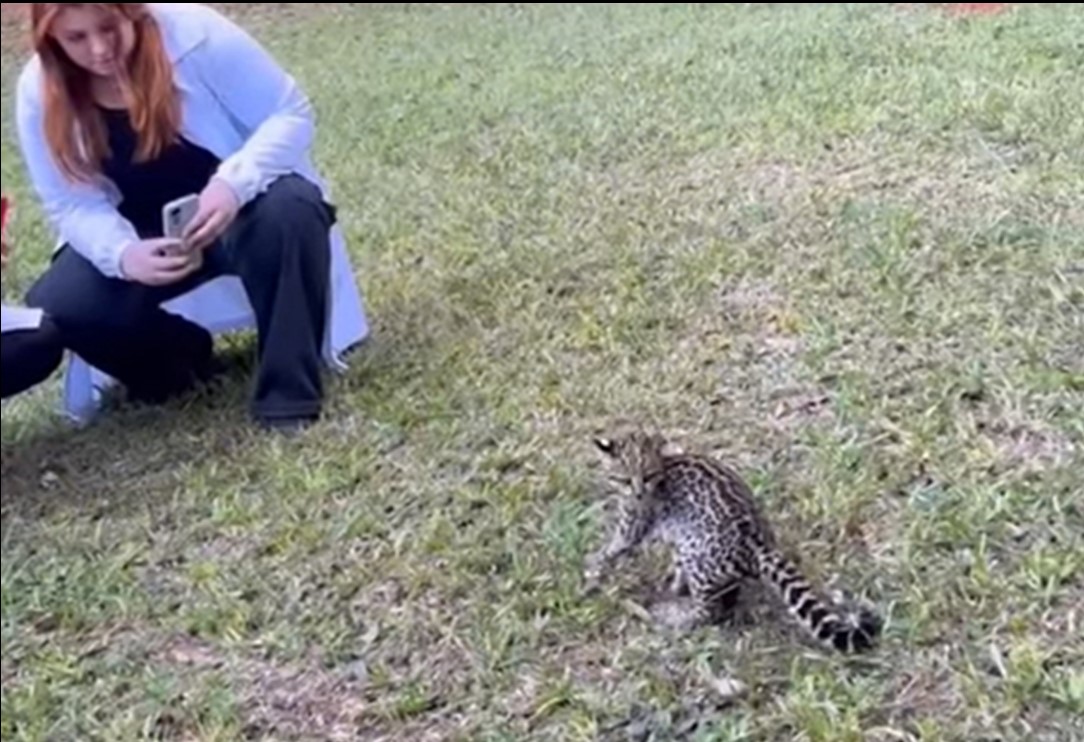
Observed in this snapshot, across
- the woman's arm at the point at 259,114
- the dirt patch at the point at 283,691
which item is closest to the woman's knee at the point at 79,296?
the woman's arm at the point at 259,114

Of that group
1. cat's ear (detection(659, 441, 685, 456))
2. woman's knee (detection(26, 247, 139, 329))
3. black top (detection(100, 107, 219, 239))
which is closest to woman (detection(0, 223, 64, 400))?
woman's knee (detection(26, 247, 139, 329))

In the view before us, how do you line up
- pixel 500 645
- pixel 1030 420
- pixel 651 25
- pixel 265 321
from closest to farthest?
1. pixel 500 645
2. pixel 1030 420
3. pixel 265 321
4. pixel 651 25

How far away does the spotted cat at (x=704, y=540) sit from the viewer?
113 cm

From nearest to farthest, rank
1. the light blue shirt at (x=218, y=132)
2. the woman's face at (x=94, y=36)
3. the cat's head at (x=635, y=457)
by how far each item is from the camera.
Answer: the woman's face at (x=94, y=36), the light blue shirt at (x=218, y=132), the cat's head at (x=635, y=457)

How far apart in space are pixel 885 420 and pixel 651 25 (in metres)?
0.68

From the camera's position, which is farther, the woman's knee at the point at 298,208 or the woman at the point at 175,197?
the woman's knee at the point at 298,208

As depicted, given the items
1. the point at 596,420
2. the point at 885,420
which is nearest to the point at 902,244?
the point at 885,420

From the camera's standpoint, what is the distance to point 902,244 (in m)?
1.42

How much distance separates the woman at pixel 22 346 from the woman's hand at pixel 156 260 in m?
0.34

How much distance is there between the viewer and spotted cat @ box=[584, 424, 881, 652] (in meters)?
1.13

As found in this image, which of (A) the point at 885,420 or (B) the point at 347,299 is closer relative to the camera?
(A) the point at 885,420

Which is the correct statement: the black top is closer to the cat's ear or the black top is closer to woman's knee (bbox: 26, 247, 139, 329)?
woman's knee (bbox: 26, 247, 139, 329)

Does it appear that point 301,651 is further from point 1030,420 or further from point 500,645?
point 1030,420

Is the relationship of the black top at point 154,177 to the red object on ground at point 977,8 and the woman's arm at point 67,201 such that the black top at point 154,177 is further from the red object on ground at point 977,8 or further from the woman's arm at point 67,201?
the red object on ground at point 977,8
